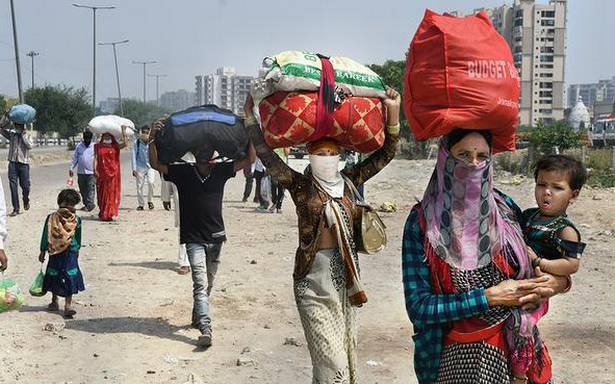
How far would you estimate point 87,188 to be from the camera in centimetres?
1545

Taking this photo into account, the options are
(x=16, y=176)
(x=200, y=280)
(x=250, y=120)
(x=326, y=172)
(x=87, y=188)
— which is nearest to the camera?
(x=326, y=172)

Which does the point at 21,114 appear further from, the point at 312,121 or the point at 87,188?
the point at 312,121

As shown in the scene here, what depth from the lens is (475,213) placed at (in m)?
2.71

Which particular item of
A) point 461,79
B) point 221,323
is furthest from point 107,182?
point 461,79

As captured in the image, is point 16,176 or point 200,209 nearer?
point 200,209

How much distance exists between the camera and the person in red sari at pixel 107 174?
14.2m

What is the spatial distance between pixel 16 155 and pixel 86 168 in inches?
51.7

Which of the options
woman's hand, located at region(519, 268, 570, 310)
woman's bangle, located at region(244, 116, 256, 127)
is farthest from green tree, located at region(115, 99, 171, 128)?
woman's hand, located at region(519, 268, 570, 310)

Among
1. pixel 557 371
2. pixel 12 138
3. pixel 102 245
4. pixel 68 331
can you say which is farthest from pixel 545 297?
pixel 12 138

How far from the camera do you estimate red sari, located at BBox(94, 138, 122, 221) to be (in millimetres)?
14195

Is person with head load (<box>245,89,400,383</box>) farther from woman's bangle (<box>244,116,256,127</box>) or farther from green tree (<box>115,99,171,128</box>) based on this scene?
green tree (<box>115,99,171,128</box>)

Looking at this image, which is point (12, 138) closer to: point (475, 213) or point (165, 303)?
point (165, 303)

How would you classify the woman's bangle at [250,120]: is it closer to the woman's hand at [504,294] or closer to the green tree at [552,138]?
the woman's hand at [504,294]

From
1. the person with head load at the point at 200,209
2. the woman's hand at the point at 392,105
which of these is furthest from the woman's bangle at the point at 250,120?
the person with head load at the point at 200,209
